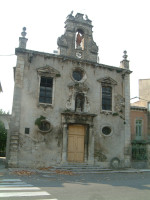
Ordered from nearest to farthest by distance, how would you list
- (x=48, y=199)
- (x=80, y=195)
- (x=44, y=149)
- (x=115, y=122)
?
1. (x=48, y=199)
2. (x=80, y=195)
3. (x=44, y=149)
4. (x=115, y=122)

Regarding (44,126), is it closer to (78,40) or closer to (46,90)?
(46,90)

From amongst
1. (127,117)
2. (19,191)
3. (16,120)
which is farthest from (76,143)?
(19,191)

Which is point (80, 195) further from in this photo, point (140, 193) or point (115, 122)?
point (115, 122)

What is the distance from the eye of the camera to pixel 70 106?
656 inches

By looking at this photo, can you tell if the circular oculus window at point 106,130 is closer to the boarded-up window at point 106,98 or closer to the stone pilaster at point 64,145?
the boarded-up window at point 106,98

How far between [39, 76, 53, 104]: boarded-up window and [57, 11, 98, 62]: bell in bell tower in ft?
7.85

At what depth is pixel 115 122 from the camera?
17.9 meters

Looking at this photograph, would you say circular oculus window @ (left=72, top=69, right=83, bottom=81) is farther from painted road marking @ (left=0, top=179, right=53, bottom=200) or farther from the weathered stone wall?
painted road marking @ (left=0, top=179, right=53, bottom=200)

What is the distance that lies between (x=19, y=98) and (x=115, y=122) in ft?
24.4

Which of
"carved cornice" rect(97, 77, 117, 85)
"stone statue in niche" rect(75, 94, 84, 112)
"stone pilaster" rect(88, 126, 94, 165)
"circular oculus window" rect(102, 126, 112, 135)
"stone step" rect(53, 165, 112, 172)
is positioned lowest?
"stone step" rect(53, 165, 112, 172)

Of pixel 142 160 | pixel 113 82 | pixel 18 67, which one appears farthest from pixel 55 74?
pixel 142 160

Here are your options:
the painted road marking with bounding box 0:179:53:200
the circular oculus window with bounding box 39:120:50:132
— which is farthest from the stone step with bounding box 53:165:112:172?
the painted road marking with bounding box 0:179:53:200

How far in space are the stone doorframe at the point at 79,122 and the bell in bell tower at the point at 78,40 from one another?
180 inches

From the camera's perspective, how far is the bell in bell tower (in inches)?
695
